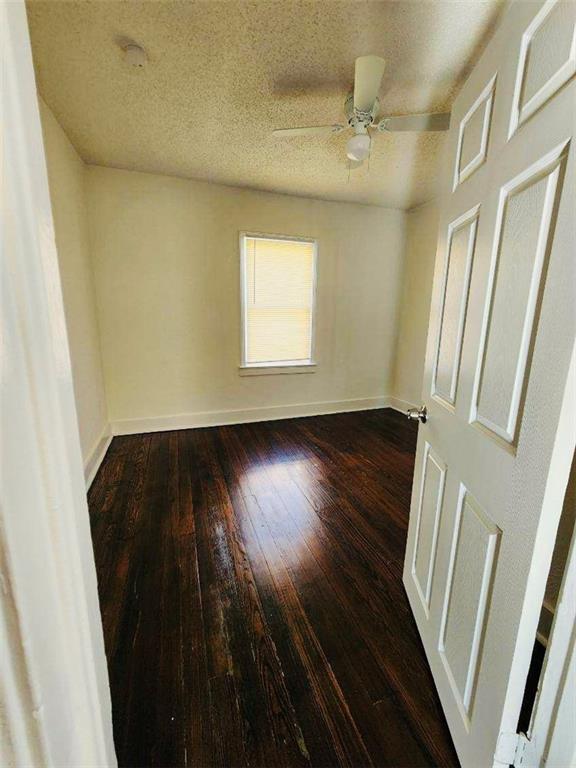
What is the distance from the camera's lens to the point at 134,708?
3.45 feet

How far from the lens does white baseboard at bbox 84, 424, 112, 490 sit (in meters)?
2.42

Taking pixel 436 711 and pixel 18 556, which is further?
pixel 436 711

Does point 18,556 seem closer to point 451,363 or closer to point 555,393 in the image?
point 555,393

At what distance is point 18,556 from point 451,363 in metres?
1.17

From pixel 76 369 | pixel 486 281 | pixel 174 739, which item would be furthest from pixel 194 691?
pixel 76 369

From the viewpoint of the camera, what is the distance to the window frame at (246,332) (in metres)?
3.46

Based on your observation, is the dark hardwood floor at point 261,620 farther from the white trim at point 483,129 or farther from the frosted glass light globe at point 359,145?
the frosted glass light globe at point 359,145

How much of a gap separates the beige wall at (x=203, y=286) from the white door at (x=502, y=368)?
2662 mm

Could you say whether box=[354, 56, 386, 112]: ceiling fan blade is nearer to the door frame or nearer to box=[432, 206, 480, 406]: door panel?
box=[432, 206, 480, 406]: door panel

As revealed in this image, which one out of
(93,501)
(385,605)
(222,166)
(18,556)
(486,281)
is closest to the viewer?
(18,556)

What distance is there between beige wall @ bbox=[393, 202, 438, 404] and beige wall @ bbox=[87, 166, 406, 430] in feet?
0.54

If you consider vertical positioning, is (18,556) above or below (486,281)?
below

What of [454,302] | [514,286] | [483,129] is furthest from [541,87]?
[454,302]

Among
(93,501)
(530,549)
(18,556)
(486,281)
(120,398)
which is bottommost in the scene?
(93,501)
